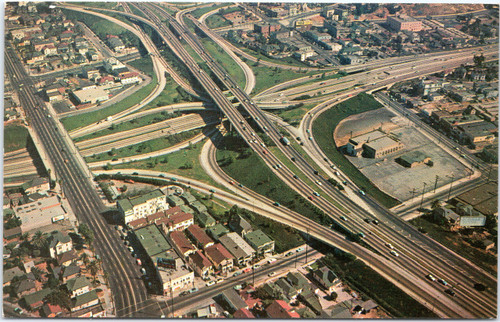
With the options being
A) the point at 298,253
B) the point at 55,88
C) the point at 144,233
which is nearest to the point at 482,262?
the point at 298,253

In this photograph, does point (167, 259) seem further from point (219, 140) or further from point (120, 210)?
point (219, 140)

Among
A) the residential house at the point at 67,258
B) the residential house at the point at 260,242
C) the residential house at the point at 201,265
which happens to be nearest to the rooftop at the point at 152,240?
the residential house at the point at 201,265

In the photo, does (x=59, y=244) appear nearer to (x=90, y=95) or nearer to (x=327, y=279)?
(x=327, y=279)

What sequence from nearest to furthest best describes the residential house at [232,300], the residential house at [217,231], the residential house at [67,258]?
the residential house at [232,300], the residential house at [67,258], the residential house at [217,231]

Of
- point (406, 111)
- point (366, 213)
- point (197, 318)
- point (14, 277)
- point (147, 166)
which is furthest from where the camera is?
point (406, 111)

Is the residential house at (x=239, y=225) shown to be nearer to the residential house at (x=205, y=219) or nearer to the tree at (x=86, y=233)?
the residential house at (x=205, y=219)

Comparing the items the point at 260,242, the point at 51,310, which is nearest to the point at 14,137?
the point at 51,310
